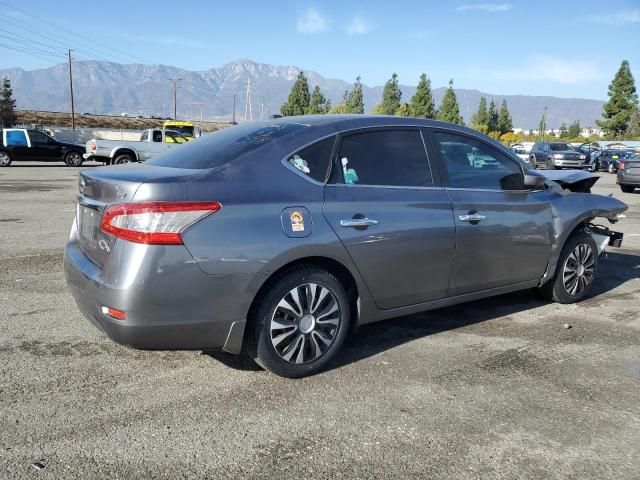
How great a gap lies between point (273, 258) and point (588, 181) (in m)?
4.03

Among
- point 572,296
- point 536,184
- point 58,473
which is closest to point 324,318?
point 58,473

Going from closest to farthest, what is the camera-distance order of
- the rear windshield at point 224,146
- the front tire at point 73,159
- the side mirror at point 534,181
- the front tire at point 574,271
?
the rear windshield at point 224,146 → the side mirror at point 534,181 → the front tire at point 574,271 → the front tire at point 73,159

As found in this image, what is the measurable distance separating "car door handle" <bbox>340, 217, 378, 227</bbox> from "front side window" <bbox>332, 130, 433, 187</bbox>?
10.3 inches

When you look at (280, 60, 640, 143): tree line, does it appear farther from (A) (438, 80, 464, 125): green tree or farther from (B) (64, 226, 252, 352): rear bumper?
(B) (64, 226, 252, 352): rear bumper

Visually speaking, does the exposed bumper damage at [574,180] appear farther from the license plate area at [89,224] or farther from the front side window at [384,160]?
the license plate area at [89,224]

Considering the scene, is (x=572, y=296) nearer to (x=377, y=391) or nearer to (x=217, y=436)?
(x=377, y=391)

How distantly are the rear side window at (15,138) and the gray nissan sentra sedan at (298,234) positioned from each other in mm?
22680

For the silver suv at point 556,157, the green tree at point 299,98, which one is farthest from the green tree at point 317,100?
the silver suv at point 556,157

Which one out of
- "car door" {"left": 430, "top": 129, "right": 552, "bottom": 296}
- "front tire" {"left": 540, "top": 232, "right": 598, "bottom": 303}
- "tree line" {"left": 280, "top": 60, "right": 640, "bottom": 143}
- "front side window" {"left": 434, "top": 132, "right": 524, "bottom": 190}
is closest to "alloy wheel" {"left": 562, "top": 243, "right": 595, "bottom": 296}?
"front tire" {"left": 540, "top": 232, "right": 598, "bottom": 303}

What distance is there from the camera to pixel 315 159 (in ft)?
12.2

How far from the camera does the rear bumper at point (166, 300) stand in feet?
10.1

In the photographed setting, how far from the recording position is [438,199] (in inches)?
165

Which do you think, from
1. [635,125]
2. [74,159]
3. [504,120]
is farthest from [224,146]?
[504,120]

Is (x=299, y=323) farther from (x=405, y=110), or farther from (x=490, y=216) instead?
(x=405, y=110)
